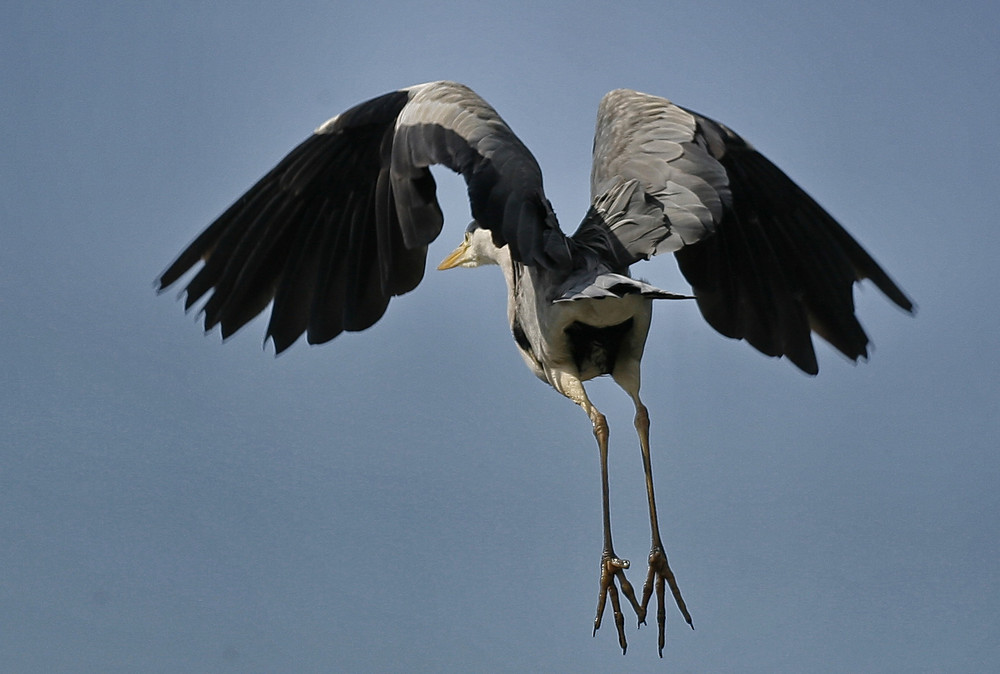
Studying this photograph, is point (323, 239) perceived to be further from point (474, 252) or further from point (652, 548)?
point (652, 548)

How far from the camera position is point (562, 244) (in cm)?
571

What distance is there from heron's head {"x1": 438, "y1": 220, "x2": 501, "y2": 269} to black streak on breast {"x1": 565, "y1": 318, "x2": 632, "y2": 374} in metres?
1.21

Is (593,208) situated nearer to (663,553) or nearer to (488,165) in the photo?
(488,165)

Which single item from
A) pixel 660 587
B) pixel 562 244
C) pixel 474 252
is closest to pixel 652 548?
pixel 660 587

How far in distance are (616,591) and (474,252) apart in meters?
2.90

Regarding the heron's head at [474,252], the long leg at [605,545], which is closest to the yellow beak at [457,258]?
the heron's head at [474,252]

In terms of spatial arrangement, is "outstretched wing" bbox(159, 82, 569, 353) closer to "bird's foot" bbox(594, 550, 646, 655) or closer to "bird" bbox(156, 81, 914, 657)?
"bird" bbox(156, 81, 914, 657)

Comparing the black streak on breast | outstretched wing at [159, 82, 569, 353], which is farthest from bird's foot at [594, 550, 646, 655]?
outstretched wing at [159, 82, 569, 353]

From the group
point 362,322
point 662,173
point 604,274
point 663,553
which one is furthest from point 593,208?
point 663,553

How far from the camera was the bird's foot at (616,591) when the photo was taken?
5836 millimetres

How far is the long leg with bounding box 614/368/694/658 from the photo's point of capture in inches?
233

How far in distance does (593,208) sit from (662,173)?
0.41 metres

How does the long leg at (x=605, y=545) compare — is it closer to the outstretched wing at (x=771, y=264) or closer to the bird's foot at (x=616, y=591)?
the bird's foot at (x=616, y=591)

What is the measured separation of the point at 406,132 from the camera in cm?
611
